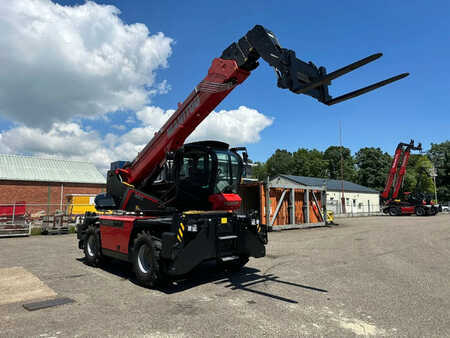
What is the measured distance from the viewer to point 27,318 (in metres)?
4.72

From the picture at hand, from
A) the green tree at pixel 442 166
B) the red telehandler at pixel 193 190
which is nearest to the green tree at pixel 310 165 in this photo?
the green tree at pixel 442 166

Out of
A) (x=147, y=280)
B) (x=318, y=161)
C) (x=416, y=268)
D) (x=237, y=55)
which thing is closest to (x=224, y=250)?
(x=147, y=280)

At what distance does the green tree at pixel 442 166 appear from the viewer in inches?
2562

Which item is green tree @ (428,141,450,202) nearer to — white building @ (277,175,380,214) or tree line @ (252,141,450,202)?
tree line @ (252,141,450,202)

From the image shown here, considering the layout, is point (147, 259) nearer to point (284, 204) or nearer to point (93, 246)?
point (93, 246)

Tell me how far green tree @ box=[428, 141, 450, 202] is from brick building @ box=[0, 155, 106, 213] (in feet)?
216

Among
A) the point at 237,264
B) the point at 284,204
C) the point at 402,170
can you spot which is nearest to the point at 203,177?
the point at 237,264

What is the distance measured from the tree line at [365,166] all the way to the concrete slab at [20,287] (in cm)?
5991

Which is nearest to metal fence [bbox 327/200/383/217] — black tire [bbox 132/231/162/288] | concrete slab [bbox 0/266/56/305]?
black tire [bbox 132/231/162/288]

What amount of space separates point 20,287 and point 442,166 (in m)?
81.7

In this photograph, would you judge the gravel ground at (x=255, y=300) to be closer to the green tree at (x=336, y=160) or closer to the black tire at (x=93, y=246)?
the black tire at (x=93, y=246)

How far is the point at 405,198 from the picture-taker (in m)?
34.2

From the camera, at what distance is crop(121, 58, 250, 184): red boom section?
6258mm

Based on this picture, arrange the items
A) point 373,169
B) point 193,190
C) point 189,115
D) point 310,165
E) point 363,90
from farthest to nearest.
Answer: point 310,165 < point 373,169 < point 193,190 < point 189,115 < point 363,90
